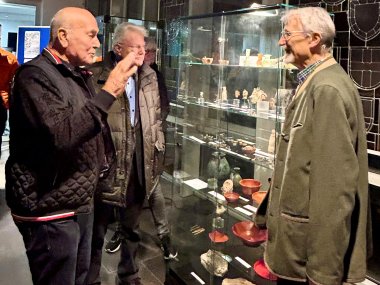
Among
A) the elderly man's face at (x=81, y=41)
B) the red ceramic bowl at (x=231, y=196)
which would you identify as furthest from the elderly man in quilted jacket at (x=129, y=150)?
the elderly man's face at (x=81, y=41)

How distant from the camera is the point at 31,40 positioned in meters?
4.83

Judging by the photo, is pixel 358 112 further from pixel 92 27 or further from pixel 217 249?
pixel 217 249

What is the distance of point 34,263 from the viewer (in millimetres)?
1516

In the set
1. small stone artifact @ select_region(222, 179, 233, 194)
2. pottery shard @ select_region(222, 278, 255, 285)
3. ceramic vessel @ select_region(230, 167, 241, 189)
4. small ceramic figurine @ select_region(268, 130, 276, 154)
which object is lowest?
pottery shard @ select_region(222, 278, 255, 285)

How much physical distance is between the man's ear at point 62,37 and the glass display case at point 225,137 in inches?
37.6

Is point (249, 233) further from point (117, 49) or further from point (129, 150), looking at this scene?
point (117, 49)

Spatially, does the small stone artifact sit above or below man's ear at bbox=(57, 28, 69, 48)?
Answer: below

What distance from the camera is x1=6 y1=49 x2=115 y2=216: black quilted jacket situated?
4.47 ft

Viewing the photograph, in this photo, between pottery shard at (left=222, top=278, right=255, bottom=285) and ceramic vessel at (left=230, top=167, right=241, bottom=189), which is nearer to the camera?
pottery shard at (left=222, top=278, right=255, bottom=285)

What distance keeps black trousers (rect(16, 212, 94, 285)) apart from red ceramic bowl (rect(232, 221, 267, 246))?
1072 millimetres

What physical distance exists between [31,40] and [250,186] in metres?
3.72

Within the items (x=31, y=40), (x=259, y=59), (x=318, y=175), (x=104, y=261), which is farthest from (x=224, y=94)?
(x=31, y=40)

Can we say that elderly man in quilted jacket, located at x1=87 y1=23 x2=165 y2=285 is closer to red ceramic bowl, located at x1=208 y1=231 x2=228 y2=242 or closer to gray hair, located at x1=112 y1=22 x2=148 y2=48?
gray hair, located at x1=112 y1=22 x2=148 y2=48

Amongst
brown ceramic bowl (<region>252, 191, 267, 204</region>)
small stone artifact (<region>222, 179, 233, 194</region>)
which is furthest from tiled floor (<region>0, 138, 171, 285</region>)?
brown ceramic bowl (<region>252, 191, 267, 204</region>)
